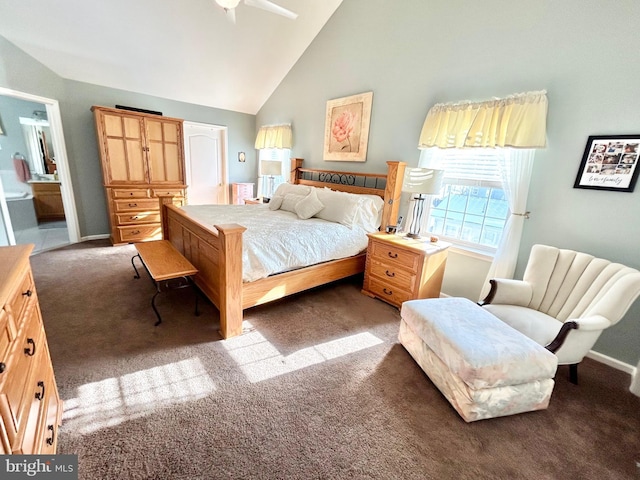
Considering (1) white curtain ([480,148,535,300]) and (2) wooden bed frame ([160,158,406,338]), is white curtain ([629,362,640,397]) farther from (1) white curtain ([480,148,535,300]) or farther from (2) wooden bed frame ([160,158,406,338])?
(2) wooden bed frame ([160,158,406,338])

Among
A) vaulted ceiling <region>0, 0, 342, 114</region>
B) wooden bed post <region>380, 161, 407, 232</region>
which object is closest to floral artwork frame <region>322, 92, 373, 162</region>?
wooden bed post <region>380, 161, 407, 232</region>

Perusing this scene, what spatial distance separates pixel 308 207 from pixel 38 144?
212 inches

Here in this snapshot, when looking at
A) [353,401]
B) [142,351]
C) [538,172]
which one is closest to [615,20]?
[538,172]

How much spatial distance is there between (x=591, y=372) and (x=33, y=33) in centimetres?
669

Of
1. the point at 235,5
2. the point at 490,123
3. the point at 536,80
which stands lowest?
the point at 490,123

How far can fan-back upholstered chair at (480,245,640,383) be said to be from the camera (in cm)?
175

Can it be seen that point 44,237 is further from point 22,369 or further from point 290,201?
point 22,369

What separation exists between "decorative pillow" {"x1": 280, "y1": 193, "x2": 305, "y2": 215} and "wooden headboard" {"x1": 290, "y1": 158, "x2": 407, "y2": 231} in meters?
0.65

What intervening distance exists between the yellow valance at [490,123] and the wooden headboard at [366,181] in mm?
449

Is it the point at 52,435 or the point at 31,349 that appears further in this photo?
the point at 52,435

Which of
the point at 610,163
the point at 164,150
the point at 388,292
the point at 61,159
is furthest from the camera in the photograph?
the point at 164,150

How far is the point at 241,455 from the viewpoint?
1.35 meters

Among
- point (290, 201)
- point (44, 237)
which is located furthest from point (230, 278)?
point (44, 237)

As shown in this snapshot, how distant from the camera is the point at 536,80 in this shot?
2297 mm
